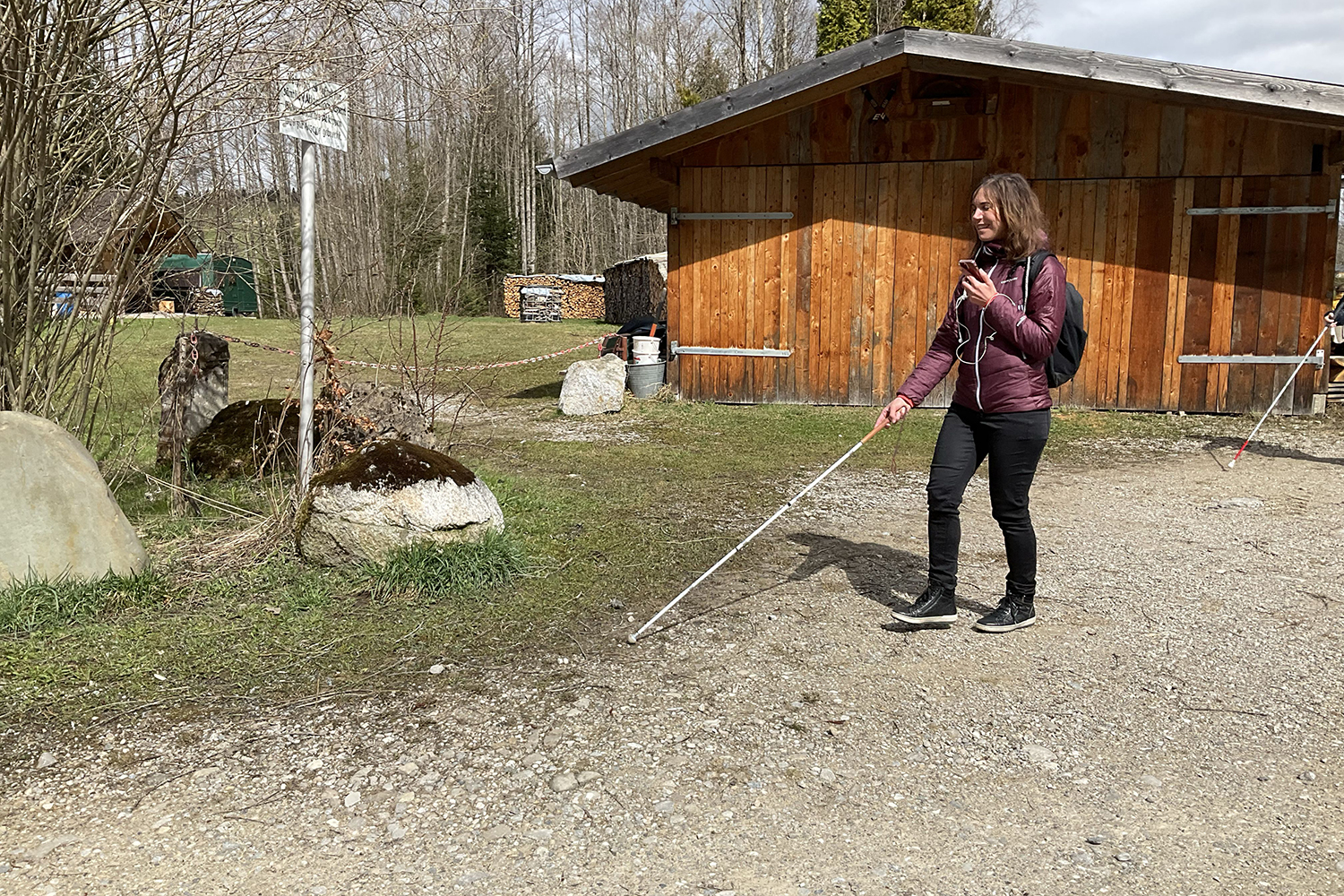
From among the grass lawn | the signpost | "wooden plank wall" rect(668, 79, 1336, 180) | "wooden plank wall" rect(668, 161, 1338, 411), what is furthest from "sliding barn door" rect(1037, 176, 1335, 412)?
the signpost

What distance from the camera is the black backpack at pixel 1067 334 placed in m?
4.02

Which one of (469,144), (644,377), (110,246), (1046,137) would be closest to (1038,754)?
(110,246)

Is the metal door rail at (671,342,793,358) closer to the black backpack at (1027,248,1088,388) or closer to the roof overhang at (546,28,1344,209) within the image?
the roof overhang at (546,28,1344,209)

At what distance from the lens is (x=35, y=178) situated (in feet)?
15.4

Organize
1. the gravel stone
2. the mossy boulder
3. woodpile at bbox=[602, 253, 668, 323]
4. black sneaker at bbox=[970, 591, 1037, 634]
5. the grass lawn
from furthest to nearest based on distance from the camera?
woodpile at bbox=[602, 253, 668, 323] → the mossy boulder → black sneaker at bbox=[970, 591, 1037, 634] → the grass lawn → the gravel stone

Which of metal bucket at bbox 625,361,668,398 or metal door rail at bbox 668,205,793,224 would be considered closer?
metal door rail at bbox 668,205,793,224

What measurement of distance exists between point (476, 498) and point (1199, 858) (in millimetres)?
3439

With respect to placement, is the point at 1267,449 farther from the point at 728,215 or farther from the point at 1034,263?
the point at 1034,263

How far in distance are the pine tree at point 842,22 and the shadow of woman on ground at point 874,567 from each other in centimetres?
2141

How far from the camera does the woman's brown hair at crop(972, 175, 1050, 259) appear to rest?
395cm

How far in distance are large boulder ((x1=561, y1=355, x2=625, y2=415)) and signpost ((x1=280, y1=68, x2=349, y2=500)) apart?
5549mm

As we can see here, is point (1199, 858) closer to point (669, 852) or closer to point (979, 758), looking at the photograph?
point (979, 758)

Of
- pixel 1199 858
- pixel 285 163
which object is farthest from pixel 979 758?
pixel 285 163

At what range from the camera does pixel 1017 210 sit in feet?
13.0
